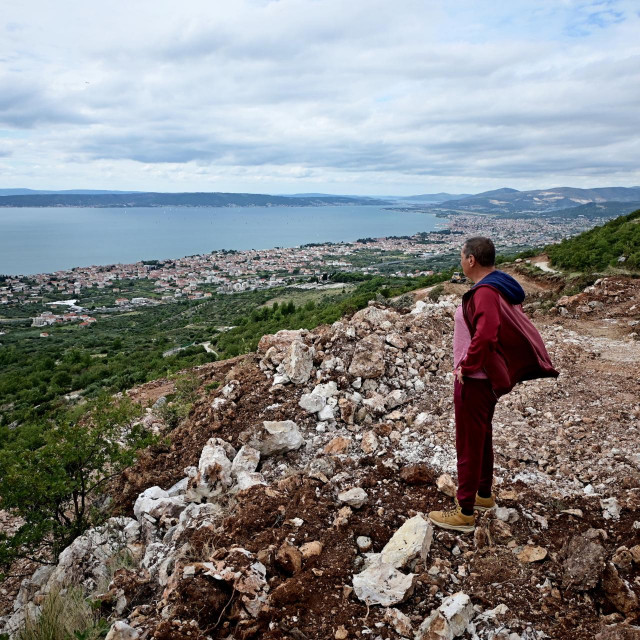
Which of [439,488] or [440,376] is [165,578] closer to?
[439,488]

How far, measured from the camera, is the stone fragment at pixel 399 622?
2311mm

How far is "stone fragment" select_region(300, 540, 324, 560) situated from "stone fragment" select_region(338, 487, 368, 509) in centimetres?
51

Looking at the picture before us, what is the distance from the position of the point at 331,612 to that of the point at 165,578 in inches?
53.9

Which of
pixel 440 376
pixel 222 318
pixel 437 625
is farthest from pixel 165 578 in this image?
pixel 222 318

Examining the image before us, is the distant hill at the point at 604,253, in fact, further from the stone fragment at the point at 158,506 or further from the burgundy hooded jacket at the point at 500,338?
the stone fragment at the point at 158,506

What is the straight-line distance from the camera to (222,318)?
3856 cm

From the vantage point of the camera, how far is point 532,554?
8.96ft

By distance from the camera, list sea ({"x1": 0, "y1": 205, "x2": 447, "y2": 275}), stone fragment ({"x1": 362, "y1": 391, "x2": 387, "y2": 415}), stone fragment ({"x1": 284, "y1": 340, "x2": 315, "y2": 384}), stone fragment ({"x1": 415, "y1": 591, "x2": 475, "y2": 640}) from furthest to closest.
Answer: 1. sea ({"x1": 0, "y1": 205, "x2": 447, "y2": 275})
2. stone fragment ({"x1": 284, "y1": 340, "x2": 315, "y2": 384})
3. stone fragment ({"x1": 362, "y1": 391, "x2": 387, "y2": 415})
4. stone fragment ({"x1": 415, "y1": 591, "x2": 475, "y2": 640})

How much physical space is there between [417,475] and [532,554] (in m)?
1.09

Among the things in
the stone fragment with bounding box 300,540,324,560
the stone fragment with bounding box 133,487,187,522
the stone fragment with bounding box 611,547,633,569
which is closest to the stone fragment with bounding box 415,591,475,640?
the stone fragment with bounding box 300,540,324,560

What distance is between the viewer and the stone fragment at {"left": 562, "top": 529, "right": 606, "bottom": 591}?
2467mm

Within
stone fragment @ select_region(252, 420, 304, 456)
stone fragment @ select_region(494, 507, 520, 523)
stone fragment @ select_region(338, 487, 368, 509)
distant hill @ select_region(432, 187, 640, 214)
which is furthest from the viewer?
distant hill @ select_region(432, 187, 640, 214)

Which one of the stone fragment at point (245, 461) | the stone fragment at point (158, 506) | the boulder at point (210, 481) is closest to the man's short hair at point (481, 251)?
Answer: the stone fragment at point (245, 461)

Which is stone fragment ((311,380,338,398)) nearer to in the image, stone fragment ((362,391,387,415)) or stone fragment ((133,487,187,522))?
stone fragment ((362,391,387,415))
